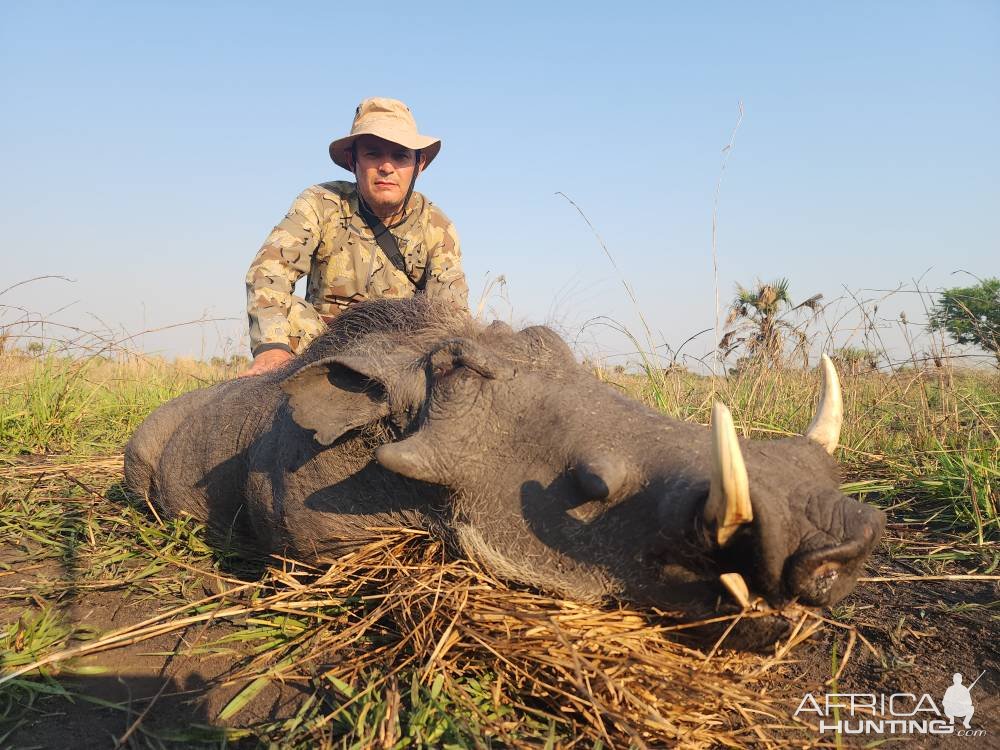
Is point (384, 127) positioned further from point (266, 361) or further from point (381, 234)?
point (266, 361)

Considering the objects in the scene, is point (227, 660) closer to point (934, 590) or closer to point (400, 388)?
point (400, 388)

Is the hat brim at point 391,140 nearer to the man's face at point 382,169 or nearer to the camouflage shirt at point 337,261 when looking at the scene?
the man's face at point 382,169

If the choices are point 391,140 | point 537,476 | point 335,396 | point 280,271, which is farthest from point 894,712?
point 391,140

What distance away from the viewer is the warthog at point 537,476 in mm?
1555

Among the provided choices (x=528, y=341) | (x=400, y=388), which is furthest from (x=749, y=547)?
(x=400, y=388)

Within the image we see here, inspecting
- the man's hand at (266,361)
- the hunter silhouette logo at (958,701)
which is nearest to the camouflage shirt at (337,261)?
the man's hand at (266,361)

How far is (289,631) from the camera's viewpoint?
2.20 meters

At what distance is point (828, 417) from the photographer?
2076 millimetres

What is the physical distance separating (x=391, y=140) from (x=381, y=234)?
0.71 m

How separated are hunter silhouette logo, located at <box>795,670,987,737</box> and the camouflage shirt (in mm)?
3270

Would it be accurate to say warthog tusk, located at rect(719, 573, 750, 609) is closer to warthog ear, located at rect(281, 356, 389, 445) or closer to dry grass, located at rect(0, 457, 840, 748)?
dry grass, located at rect(0, 457, 840, 748)

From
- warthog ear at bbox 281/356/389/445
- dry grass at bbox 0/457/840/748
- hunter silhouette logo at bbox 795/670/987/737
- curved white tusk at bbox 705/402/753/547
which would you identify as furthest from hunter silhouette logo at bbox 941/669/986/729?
warthog ear at bbox 281/356/389/445

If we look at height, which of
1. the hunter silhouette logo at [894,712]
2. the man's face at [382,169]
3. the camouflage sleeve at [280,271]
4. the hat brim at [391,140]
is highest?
the hat brim at [391,140]

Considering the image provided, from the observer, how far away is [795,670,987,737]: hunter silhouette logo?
182cm
